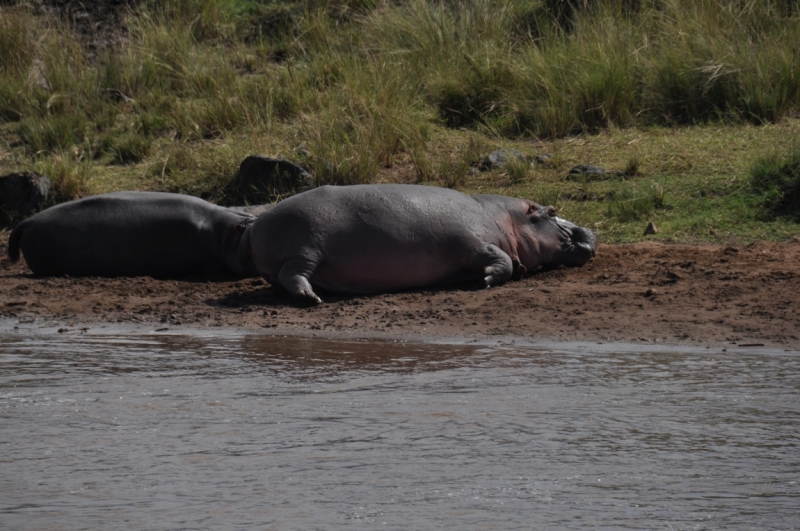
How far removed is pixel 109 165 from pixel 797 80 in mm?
5967

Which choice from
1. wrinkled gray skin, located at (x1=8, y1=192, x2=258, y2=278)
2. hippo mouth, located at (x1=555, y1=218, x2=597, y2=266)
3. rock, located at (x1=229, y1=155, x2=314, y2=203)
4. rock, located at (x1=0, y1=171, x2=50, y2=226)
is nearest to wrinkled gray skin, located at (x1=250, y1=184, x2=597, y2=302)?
hippo mouth, located at (x1=555, y1=218, x2=597, y2=266)

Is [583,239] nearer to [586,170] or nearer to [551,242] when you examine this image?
[551,242]

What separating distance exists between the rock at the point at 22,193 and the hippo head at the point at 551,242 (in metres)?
3.91

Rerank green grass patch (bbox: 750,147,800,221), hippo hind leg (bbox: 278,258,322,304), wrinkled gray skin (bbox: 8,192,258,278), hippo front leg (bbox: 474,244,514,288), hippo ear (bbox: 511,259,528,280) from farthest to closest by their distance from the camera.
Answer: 1. green grass patch (bbox: 750,147,800,221)
2. wrinkled gray skin (bbox: 8,192,258,278)
3. hippo ear (bbox: 511,259,528,280)
4. hippo front leg (bbox: 474,244,514,288)
5. hippo hind leg (bbox: 278,258,322,304)

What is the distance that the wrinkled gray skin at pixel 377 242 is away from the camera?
6848 millimetres

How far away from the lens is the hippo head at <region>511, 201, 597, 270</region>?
24.6 feet

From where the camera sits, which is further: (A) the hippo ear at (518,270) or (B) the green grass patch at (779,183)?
(B) the green grass patch at (779,183)

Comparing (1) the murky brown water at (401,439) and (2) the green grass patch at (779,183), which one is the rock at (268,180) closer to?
(2) the green grass patch at (779,183)

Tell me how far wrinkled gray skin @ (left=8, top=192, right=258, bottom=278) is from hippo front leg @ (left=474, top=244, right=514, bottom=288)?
4.98 ft

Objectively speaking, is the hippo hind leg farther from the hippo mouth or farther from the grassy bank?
the grassy bank

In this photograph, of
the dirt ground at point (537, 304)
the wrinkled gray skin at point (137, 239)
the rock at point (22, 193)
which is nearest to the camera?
the dirt ground at point (537, 304)

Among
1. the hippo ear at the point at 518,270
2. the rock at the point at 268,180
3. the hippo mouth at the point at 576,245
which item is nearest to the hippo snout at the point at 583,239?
the hippo mouth at the point at 576,245

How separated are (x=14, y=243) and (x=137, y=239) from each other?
0.94 meters

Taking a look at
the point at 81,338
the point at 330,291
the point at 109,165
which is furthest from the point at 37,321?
the point at 109,165
